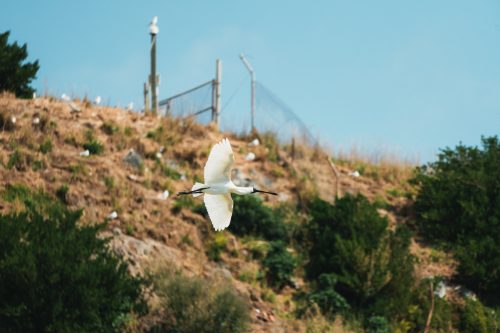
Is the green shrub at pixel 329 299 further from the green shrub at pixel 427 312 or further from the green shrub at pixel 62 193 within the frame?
the green shrub at pixel 62 193

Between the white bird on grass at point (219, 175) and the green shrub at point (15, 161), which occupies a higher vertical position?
the green shrub at point (15, 161)

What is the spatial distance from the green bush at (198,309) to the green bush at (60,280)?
440 mm

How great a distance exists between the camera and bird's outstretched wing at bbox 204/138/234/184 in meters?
7.93

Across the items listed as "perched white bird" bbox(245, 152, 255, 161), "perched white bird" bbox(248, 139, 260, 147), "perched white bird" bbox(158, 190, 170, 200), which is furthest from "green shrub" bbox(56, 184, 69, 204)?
"perched white bird" bbox(248, 139, 260, 147)

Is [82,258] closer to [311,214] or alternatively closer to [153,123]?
[311,214]

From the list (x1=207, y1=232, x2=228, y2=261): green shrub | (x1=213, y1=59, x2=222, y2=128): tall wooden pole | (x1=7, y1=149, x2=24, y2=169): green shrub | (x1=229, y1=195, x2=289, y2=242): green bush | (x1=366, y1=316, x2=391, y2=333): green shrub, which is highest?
(x1=213, y1=59, x2=222, y2=128): tall wooden pole

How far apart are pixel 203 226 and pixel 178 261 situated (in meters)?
1.66

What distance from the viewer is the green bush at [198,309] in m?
14.0

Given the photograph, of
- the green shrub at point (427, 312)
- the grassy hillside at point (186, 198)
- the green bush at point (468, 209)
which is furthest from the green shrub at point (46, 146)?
the green bush at point (468, 209)

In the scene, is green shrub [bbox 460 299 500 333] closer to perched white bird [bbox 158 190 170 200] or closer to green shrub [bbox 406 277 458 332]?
green shrub [bbox 406 277 458 332]

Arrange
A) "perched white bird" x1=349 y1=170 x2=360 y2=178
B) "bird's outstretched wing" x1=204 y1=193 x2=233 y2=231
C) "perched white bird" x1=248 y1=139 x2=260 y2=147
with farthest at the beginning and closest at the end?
"perched white bird" x1=349 y1=170 x2=360 y2=178 < "perched white bird" x1=248 y1=139 x2=260 y2=147 < "bird's outstretched wing" x1=204 y1=193 x2=233 y2=231

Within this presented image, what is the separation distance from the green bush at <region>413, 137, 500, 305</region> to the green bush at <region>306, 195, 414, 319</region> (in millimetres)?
1622

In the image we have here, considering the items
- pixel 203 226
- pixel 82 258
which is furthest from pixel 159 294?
pixel 203 226

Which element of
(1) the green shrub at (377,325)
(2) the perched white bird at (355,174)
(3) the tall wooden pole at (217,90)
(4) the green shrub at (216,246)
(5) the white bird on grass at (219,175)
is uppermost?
(3) the tall wooden pole at (217,90)
